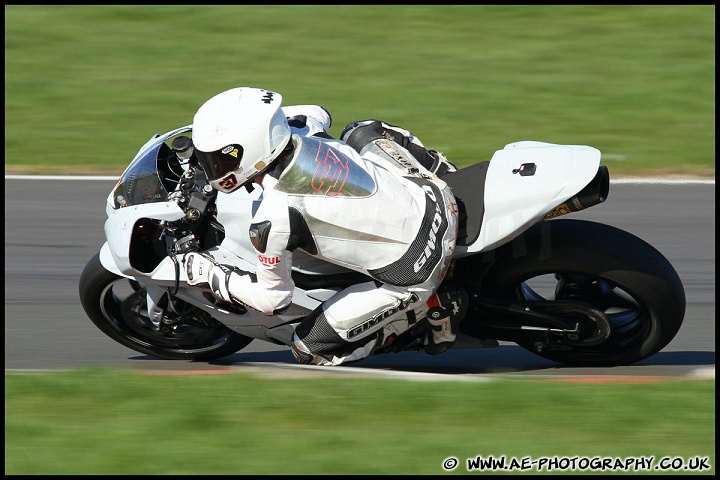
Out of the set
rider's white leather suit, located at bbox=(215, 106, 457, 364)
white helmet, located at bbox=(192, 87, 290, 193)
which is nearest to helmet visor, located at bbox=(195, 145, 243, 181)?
white helmet, located at bbox=(192, 87, 290, 193)

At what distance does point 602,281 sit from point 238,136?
2.00m

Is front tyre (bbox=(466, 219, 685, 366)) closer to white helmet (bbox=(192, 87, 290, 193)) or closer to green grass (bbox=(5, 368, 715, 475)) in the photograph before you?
green grass (bbox=(5, 368, 715, 475))

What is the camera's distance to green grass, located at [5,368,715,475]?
413cm

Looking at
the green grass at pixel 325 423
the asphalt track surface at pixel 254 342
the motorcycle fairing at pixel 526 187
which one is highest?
the motorcycle fairing at pixel 526 187

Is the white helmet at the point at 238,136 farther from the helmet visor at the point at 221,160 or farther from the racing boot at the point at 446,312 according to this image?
the racing boot at the point at 446,312

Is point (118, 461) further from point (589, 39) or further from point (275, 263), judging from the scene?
point (589, 39)

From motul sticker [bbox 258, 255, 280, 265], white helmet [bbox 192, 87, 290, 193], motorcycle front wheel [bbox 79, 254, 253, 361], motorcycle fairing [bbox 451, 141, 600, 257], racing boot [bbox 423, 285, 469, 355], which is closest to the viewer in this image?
white helmet [bbox 192, 87, 290, 193]

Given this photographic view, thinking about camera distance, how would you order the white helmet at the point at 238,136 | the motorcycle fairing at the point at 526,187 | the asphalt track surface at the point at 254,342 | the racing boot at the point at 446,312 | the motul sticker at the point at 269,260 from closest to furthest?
1. the white helmet at the point at 238,136
2. the motul sticker at the point at 269,260
3. the motorcycle fairing at the point at 526,187
4. the racing boot at the point at 446,312
5. the asphalt track surface at the point at 254,342

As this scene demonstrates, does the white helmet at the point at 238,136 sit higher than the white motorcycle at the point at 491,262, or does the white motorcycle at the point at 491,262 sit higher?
the white helmet at the point at 238,136

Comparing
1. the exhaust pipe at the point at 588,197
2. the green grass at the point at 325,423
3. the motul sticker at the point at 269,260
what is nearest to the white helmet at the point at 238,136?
the motul sticker at the point at 269,260

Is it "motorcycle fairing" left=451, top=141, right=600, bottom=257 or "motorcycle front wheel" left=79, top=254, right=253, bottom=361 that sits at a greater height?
"motorcycle fairing" left=451, top=141, right=600, bottom=257

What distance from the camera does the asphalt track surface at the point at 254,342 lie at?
5.64 meters

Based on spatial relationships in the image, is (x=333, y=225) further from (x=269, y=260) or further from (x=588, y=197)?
(x=588, y=197)

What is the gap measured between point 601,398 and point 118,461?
2.09 m
